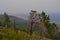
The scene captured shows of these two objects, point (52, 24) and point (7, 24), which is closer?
point (7, 24)

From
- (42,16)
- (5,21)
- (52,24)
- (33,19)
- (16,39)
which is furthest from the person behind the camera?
(52,24)

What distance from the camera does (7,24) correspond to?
19750 mm

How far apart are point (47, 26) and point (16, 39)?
1543 centimetres

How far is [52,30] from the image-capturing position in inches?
890

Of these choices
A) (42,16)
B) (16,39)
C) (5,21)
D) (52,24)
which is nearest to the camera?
(16,39)

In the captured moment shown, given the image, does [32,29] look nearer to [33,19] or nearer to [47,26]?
[33,19]

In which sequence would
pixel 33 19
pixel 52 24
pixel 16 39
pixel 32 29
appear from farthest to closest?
pixel 52 24 → pixel 32 29 → pixel 33 19 → pixel 16 39

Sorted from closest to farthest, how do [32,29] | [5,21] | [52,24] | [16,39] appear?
[16,39] → [32,29] → [5,21] → [52,24]

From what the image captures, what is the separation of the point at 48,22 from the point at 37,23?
14.7 feet

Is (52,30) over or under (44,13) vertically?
under

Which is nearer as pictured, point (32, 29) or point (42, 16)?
point (32, 29)

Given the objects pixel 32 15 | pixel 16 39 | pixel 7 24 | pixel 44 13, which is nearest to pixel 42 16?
pixel 44 13

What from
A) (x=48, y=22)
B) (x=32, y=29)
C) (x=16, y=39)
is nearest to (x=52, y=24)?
(x=48, y=22)

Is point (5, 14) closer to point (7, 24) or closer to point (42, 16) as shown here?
point (7, 24)
